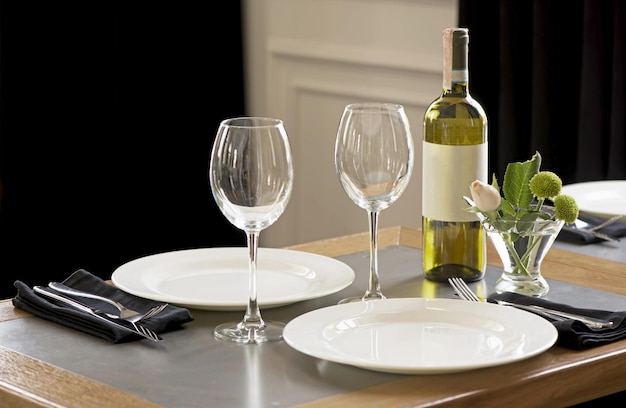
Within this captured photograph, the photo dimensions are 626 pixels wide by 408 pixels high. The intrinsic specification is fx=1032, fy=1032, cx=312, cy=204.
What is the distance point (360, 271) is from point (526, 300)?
0.99ft

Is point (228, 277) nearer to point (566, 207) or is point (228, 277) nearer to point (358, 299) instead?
point (358, 299)

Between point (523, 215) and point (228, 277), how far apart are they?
423mm

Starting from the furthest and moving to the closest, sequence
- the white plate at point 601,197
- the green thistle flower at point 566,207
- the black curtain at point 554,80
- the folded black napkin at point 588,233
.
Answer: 1. the black curtain at point 554,80
2. the white plate at point 601,197
3. the folded black napkin at point 588,233
4. the green thistle flower at point 566,207

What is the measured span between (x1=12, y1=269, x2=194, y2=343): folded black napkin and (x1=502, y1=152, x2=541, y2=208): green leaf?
1.58 ft

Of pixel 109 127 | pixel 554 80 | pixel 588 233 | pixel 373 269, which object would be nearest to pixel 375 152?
pixel 373 269

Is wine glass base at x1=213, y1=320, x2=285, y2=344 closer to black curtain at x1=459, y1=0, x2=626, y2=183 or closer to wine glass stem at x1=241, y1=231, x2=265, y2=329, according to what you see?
wine glass stem at x1=241, y1=231, x2=265, y2=329

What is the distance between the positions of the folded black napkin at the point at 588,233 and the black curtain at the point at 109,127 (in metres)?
2.06

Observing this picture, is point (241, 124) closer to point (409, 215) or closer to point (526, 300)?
point (526, 300)

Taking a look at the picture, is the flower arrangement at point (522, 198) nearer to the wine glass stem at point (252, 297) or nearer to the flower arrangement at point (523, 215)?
the flower arrangement at point (523, 215)

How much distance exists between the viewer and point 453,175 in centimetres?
147

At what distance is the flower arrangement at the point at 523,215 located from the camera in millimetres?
1388

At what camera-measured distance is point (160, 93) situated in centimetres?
385

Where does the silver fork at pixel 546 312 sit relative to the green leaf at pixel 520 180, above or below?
below

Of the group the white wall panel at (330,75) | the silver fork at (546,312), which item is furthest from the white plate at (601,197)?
the white wall panel at (330,75)
